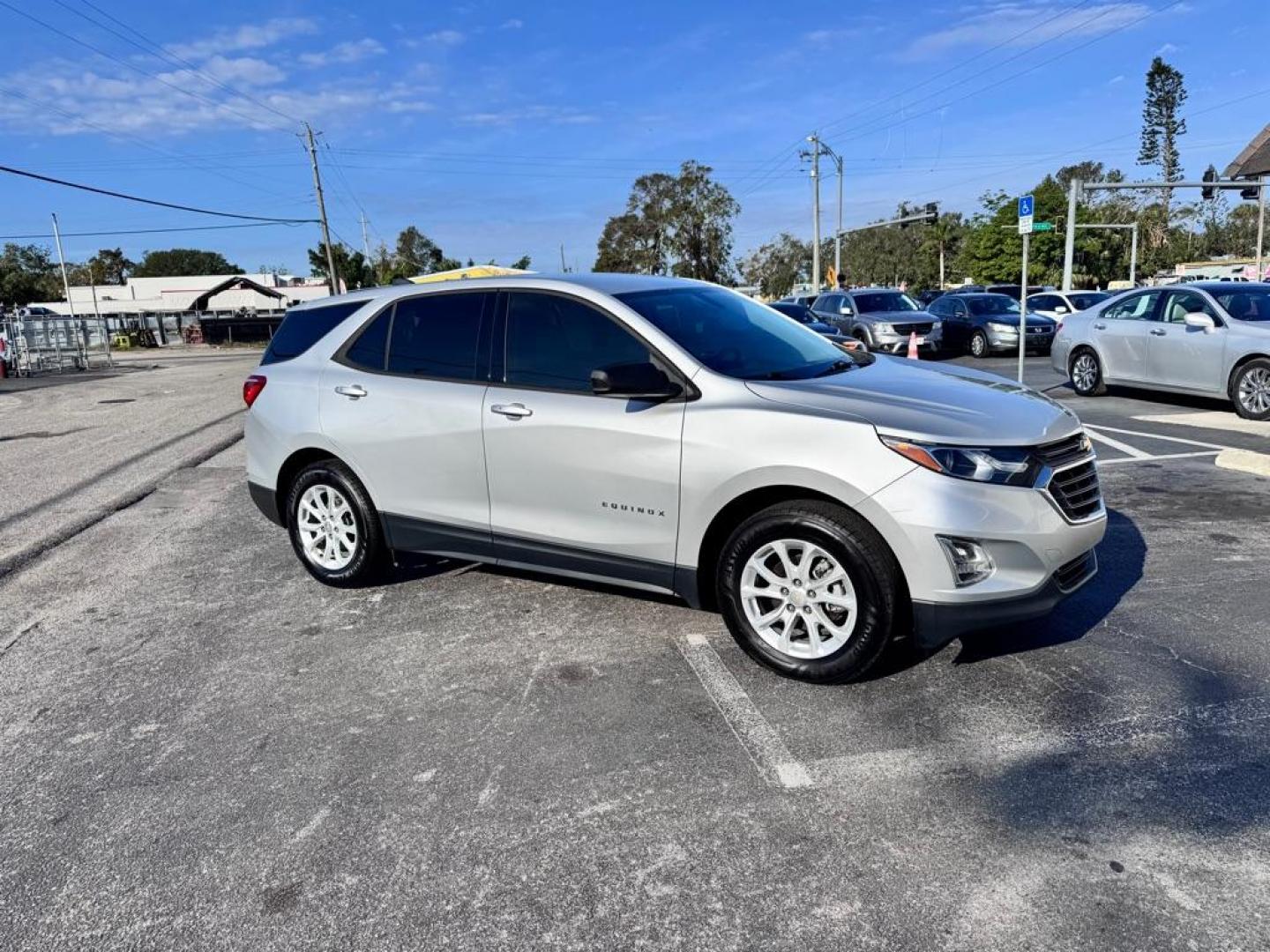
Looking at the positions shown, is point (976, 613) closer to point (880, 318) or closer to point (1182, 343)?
point (1182, 343)

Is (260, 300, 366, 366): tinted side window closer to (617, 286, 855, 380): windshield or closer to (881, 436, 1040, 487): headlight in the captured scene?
(617, 286, 855, 380): windshield

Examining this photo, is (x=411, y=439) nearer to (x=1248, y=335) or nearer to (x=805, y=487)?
(x=805, y=487)

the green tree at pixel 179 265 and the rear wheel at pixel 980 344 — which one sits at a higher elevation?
the green tree at pixel 179 265

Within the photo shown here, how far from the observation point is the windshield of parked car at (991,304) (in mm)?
22484

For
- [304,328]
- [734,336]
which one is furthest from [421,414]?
[734,336]

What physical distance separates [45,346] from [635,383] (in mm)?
32578

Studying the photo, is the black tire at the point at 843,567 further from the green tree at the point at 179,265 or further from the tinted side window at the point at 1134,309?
the green tree at the point at 179,265

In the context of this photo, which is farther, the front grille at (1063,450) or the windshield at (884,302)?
the windshield at (884,302)

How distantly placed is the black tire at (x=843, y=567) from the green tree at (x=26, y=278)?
349 ft

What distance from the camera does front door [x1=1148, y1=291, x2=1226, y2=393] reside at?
426 inches

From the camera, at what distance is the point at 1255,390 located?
34.2 feet

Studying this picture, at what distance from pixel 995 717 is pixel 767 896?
4.84 feet

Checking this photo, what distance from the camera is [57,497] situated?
8.67 meters

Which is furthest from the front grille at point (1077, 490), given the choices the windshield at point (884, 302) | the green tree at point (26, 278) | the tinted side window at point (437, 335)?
the green tree at point (26, 278)
